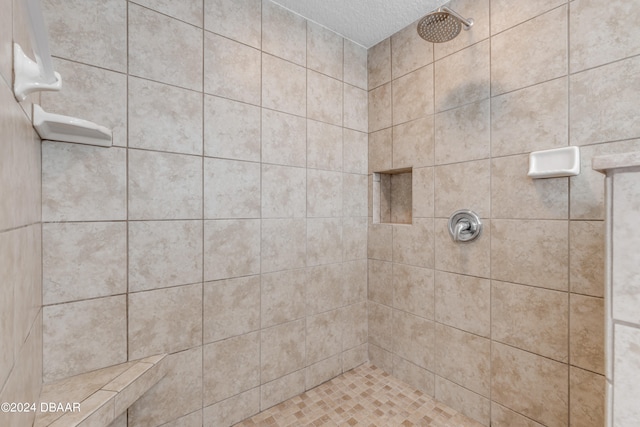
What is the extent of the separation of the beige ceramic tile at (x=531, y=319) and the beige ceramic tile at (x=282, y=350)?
3.22 ft

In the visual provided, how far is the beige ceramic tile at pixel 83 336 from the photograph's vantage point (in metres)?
0.93

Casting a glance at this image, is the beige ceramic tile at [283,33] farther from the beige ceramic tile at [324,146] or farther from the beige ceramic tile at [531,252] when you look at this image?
the beige ceramic tile at [531,252]

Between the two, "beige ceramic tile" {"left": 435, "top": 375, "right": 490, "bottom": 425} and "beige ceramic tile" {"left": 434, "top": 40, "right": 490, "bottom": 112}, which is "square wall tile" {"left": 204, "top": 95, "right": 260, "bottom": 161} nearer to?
"beige ceramic tile" {"left": 434, "top": 40, "right": 490, "bottom": 112}

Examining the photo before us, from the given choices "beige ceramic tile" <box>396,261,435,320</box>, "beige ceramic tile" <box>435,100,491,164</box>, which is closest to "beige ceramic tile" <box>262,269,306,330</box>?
"beige ceramic tile" <box>396,261,435,320</box>

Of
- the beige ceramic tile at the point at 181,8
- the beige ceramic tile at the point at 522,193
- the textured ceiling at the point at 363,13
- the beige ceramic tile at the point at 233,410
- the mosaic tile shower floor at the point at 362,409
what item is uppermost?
the textured ceiling at the point at 363,13

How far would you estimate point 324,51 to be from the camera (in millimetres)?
1673

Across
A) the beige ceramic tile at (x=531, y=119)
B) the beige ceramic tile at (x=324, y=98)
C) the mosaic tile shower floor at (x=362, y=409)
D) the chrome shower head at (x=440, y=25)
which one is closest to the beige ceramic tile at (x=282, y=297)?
the mosaic tile shower floor at (x=362, y=409)

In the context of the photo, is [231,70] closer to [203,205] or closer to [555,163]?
[203,205]

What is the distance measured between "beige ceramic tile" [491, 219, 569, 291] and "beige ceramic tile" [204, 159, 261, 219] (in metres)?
1.17

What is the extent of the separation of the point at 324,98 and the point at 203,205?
97 cm

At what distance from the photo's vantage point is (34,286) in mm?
793

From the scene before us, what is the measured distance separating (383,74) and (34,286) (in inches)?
76.7

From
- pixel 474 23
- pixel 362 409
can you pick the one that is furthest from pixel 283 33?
pixel 362 409

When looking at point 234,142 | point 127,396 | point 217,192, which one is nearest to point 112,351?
point 127,396
